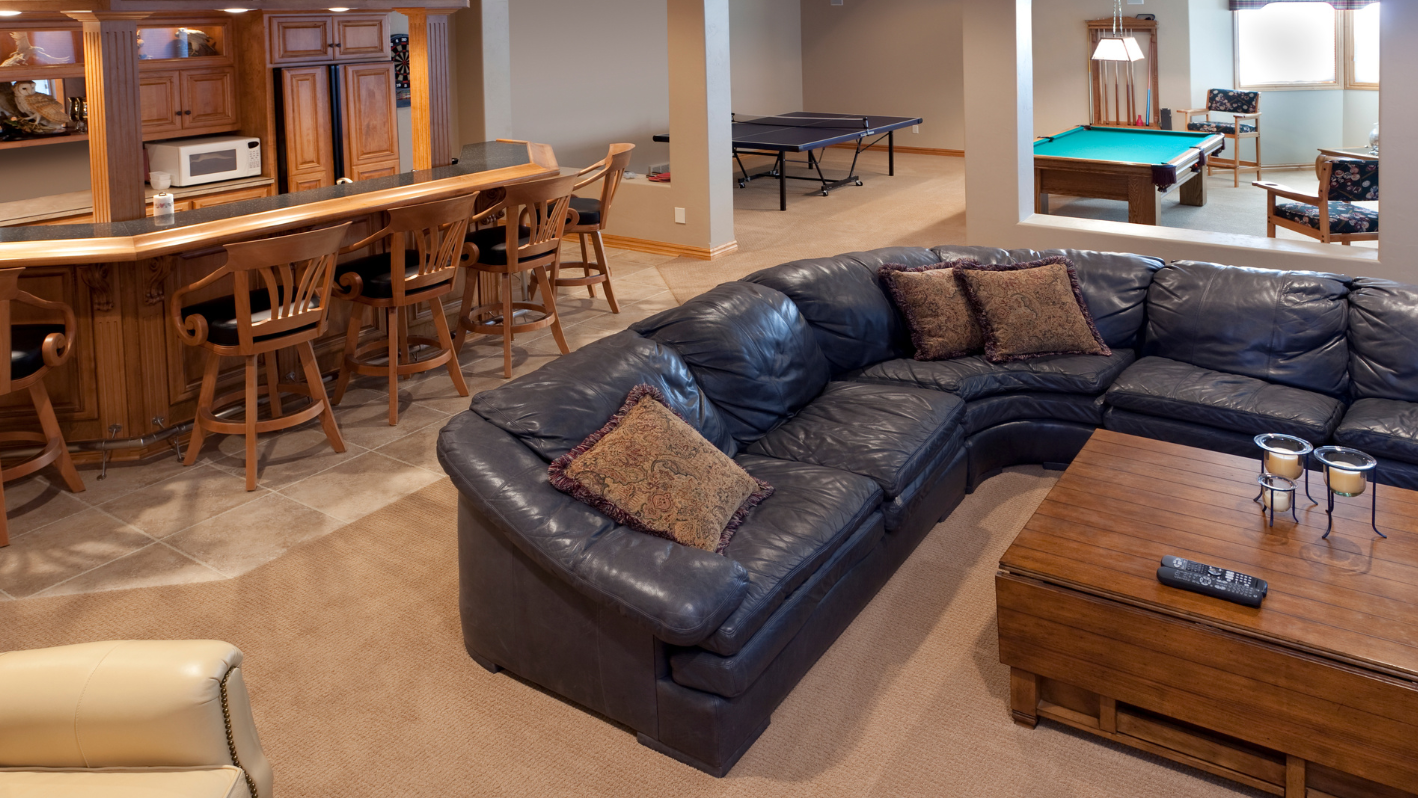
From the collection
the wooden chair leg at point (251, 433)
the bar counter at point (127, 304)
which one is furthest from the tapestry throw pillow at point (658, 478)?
the bar counter at point (127, 304)

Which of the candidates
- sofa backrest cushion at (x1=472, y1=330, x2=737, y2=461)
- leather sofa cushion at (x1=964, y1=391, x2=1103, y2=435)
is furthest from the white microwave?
leather sofa cushion at (x1=964, y1=391, x2=1103, y2=435)

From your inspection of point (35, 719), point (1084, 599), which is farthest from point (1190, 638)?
point (35, 719)

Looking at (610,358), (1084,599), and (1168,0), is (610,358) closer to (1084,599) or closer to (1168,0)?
(1084,599)

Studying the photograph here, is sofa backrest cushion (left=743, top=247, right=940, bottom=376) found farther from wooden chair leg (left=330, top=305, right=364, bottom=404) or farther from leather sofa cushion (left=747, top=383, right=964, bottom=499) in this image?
wooden chair leg (left=330, top=305, right=364, bottom=404)

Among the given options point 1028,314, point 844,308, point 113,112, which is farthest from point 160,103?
point 1028,314

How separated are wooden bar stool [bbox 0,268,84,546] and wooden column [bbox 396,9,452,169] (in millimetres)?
2356

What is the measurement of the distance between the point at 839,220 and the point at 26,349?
666 cm

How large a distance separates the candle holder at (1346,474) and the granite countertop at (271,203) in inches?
164

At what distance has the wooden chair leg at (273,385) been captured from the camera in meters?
4.94

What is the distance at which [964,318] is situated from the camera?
15.1 feet

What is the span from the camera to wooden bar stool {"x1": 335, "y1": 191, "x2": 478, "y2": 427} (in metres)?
4.96

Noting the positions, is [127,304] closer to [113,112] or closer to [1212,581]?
[113,112]

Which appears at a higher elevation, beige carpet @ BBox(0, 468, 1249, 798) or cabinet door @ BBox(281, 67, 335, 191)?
cabinet door @ BBox(281, 67, 335, 191)

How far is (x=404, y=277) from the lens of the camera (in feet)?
16.6
